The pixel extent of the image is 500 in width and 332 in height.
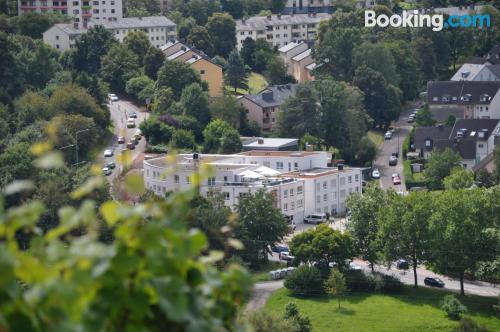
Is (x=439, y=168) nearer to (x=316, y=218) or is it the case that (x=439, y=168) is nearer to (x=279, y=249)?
(x=316, y=218)

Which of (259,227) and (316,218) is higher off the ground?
(259,227)

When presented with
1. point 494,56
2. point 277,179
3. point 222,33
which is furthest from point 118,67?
point 494,56

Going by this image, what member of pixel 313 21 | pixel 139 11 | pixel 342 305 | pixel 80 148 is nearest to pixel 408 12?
pixel 313 21

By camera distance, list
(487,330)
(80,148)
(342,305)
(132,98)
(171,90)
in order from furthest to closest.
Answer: (132,98)
(171,90)
(80,148)
(342,305)
(487,330)

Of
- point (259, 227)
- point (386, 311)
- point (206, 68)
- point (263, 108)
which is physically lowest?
point (386, 311)

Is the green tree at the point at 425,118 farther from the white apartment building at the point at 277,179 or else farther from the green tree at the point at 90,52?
the green tree at the point at 90,52

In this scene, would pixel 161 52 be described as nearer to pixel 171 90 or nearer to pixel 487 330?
pixel 171 90

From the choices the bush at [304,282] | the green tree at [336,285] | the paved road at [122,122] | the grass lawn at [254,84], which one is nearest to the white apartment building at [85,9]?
the grass lawn at [254,84]
